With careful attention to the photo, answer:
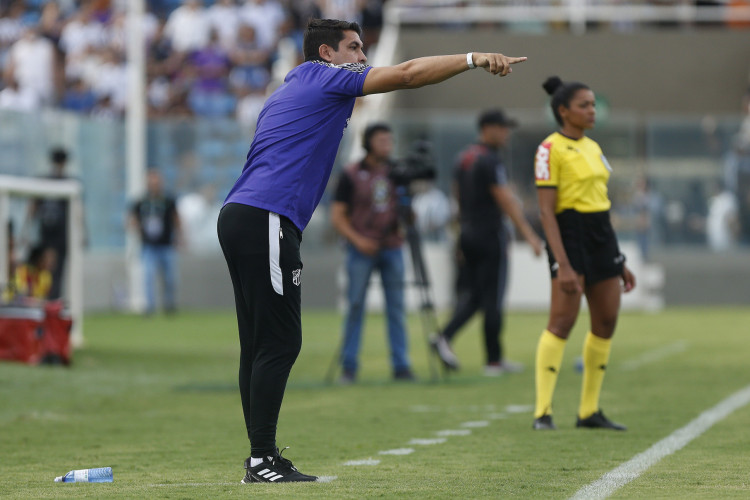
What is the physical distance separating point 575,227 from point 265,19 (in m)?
19.8

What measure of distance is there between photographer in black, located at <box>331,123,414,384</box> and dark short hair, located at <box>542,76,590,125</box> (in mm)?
3518

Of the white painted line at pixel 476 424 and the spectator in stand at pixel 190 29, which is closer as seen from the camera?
the white painted line at pixel 476 424

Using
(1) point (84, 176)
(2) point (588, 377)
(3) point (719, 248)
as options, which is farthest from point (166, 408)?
(3) point (719, 248)

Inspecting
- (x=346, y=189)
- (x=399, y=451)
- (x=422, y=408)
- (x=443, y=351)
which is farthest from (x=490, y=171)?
(x=399, y=451)

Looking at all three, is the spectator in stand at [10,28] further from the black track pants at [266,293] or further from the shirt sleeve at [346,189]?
the black track pants at [266,293]

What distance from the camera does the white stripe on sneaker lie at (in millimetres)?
6230

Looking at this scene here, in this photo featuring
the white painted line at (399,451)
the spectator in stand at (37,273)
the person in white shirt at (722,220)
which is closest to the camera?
the white painted line at (399,451)

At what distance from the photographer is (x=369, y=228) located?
12.0 meters

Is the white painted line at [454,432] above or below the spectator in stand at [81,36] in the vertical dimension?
below

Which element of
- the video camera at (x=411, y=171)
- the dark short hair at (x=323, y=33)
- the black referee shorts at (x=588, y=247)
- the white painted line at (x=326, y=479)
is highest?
the dark short hair at (x=323, y=33)

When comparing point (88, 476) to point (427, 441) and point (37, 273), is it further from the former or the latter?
point (37, 273)

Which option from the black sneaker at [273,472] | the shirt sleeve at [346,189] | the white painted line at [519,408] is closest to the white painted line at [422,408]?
the white painted line at [519,408]

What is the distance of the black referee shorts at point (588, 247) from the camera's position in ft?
27.2

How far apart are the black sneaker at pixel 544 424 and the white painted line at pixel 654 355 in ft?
15.6
